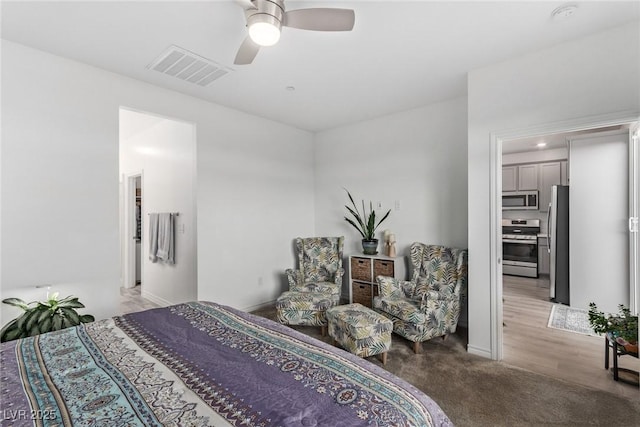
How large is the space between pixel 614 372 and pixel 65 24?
15.5ft

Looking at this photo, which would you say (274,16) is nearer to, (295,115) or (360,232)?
(295,115)

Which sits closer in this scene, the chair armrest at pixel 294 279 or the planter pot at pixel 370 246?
the chair armrest at pixel 294 279

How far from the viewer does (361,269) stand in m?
3.87

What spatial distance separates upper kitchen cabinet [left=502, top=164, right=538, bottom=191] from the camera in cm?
538

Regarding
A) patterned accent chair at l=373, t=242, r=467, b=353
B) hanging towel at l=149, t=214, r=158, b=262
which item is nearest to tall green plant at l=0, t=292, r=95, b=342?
hanging towel at l=149, t=214, r=158, b=262

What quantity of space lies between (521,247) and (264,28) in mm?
5584

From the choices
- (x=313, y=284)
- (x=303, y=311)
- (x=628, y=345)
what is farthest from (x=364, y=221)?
(x=628, y=345)

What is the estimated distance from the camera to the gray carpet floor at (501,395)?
1.86 metres

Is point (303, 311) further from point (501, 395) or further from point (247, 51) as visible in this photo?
point (247, 51)

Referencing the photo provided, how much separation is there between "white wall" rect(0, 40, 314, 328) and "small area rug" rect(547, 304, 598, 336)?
3754 mm

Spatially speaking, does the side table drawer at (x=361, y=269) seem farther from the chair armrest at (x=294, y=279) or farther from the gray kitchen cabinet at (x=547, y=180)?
the gray kitchen cabinet at (x=547, y=180)

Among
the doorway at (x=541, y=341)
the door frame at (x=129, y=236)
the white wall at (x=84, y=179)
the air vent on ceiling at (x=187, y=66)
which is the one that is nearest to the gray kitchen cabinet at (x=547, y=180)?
the doorway at (x=541, y=341)

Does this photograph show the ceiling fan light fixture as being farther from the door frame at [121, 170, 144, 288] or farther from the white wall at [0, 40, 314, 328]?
the door frame at [121, 170, 144, 288]

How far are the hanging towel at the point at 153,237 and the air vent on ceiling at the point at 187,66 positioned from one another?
2191mm
